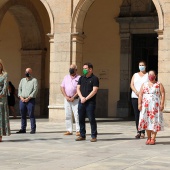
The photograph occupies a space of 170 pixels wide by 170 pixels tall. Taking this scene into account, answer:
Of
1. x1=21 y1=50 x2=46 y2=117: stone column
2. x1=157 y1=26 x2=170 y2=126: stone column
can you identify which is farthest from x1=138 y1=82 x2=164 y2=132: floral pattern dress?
x1=21 y1=50 x2=46 y2=117: stone column

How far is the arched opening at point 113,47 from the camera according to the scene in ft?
69.0

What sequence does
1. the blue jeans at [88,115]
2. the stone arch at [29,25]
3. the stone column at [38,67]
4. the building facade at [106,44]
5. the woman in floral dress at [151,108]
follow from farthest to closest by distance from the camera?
the stone column at [38,67], the stone arch at [29,25], the building facade at [106,44], the blue jeans at [88,115], the woman in floral dress at [151,108]

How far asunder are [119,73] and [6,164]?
13791mm

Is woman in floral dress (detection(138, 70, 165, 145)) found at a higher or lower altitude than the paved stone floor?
higher

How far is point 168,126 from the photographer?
1548 cm

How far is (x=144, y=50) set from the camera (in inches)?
834

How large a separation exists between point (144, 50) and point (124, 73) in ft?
3.98

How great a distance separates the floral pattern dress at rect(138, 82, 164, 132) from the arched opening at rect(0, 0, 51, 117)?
37.0 feet

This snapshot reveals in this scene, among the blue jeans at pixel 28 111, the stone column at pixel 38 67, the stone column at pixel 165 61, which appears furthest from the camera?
the stone column at pixel 38 67

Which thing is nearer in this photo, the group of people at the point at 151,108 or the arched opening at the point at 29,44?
the group of people at the point at 151,108

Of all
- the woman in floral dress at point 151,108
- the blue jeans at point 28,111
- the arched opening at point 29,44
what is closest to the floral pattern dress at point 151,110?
the woman in floral dress at point 151,108

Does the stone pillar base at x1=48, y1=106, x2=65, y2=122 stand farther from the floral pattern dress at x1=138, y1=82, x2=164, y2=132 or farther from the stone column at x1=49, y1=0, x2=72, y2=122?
the floral pattern dress at x1=138, y1=82, x2=164, y2=132

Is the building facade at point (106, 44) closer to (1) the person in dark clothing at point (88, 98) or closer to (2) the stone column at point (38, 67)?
(2) the stone column at point (38, 67)

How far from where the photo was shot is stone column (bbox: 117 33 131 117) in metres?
21.0
